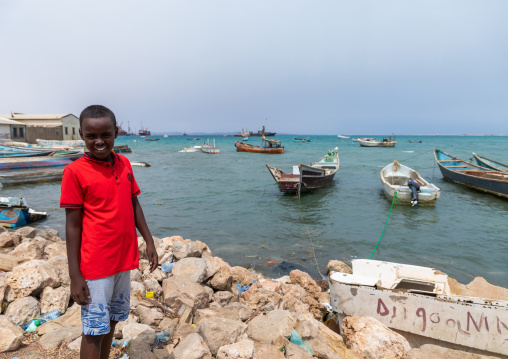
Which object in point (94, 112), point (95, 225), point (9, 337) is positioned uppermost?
point (94, 112)

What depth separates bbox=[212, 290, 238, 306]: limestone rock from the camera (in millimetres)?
4493

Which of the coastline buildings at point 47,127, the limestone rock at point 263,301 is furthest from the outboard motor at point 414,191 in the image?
the coastline buildings at point 47,127

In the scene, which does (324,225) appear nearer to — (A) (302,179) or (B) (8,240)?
(A) (302,179)

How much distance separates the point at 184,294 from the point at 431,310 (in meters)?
3.27

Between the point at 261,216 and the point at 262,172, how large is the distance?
1527 centimetres

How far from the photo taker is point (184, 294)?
4059 mm

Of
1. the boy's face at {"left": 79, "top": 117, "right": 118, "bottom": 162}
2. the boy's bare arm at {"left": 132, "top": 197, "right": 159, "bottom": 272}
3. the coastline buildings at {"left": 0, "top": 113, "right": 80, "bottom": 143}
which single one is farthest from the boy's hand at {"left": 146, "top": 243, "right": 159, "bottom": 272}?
the coastline buildings at {"left": 0, "top": 113, "right": 80, "bottom": 143}

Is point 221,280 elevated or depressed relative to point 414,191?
depressed

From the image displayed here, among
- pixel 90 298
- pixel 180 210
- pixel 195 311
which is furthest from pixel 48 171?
pixel 90 298

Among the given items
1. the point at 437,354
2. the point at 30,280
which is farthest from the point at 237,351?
the point at 30,280

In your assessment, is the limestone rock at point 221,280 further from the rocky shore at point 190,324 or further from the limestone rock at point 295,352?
the limestone rock at point 295,352

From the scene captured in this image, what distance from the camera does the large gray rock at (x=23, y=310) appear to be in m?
3.39

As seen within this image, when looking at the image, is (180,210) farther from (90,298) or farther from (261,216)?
(90,298)

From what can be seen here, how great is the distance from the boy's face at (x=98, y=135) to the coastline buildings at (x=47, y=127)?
36793mm
